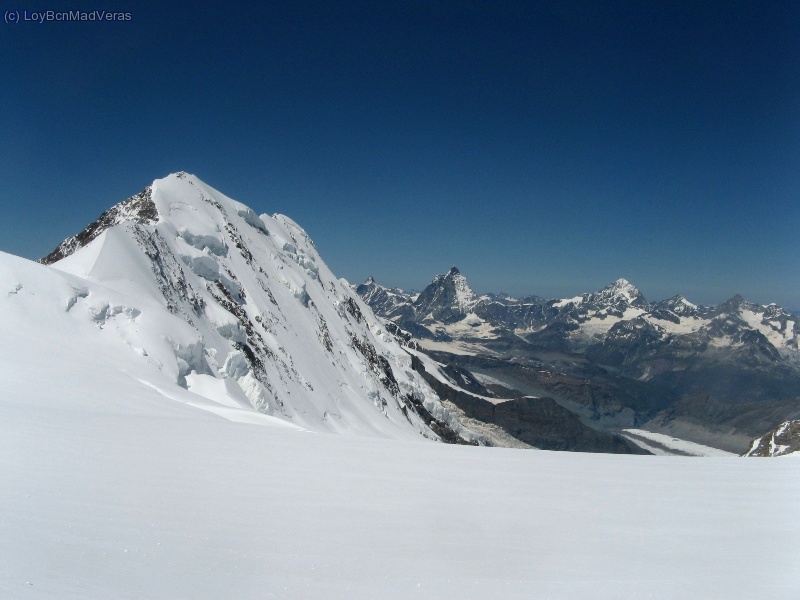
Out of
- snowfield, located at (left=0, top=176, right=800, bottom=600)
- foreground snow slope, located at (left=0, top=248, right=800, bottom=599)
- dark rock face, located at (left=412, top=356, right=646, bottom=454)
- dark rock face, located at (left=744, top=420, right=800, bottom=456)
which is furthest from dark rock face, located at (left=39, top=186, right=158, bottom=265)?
dark rock face, located at (left=412, top=356, right=646, bottom=454)

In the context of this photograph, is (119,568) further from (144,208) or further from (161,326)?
(144,208)

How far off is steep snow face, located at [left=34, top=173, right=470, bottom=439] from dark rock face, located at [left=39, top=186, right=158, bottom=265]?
186mm

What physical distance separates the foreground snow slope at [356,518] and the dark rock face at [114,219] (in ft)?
139

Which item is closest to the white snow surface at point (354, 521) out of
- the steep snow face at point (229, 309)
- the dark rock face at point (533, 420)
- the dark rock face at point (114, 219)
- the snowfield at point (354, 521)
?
the snowfield at point (354, 521)

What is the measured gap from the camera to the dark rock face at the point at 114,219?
48231mm

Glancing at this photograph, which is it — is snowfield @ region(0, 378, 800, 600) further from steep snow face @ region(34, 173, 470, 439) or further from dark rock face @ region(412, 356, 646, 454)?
dark rock face @ region(412, 356, 646, 454)

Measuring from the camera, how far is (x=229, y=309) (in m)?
50.8

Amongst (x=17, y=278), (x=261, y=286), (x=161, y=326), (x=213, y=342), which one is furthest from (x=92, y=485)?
(x=261, y=286)

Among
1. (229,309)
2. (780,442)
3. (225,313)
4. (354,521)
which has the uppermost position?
(229,309)

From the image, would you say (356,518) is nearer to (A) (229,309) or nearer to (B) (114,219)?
(A) (229,309)

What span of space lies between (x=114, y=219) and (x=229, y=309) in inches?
589

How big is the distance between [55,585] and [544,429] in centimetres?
18468

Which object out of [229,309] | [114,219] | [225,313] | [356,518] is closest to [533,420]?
[229,309]

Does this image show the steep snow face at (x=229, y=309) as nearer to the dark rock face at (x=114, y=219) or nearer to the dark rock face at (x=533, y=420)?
the dark rock face at (x=114, y=219)
